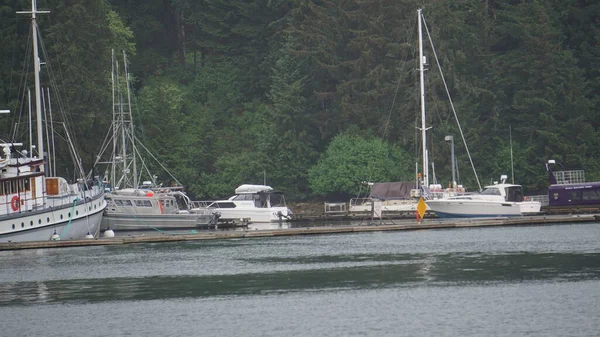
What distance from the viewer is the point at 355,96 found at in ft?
350

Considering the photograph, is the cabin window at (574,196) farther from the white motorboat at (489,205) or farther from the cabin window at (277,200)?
the cabin window at (277,200)

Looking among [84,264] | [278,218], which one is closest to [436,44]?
[278,218]

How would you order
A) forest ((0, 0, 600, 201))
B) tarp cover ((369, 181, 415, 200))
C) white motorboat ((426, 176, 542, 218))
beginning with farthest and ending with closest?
forest ((0, 0, 600, 201)) < tarp cover ((369, 181, 415, 200)) < white motorboat ((426, 176, 542, 218))

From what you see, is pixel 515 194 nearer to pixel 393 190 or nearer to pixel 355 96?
pixel 393 190

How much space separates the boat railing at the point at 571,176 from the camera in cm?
9069

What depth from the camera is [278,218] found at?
287 feet

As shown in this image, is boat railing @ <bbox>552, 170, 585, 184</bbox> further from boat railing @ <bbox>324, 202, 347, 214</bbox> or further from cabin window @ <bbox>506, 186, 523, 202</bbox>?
boat railing @ <bbox>324, 202, 347, 214</bbox>

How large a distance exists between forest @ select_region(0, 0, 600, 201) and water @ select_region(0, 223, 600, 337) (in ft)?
92.1

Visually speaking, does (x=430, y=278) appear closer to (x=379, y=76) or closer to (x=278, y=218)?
(x=278, y=218)

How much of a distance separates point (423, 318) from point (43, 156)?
116 feet

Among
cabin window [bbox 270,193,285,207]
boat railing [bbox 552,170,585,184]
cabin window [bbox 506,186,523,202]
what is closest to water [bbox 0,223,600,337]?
cabin window [bbox 506,186,523,202]

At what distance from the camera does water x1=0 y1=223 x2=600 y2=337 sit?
136 ft

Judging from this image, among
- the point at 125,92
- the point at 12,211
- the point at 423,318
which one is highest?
the point at 125,92

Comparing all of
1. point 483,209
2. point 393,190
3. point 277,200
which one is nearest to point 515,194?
point 483,209
